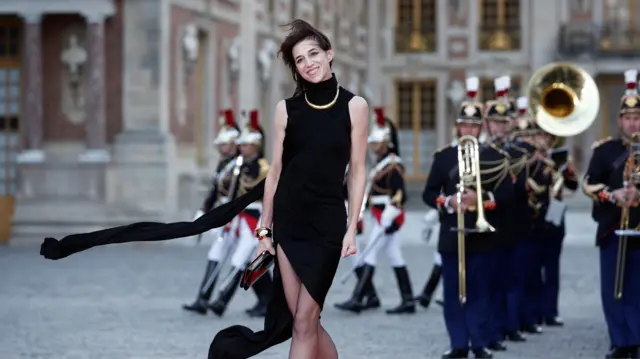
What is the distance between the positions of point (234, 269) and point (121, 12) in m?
12.2

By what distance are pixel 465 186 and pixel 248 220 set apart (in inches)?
143

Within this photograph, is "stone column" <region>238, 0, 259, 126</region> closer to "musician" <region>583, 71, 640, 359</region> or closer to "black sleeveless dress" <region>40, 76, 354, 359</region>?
"musician" <region>583, 71, 640, 359</region>

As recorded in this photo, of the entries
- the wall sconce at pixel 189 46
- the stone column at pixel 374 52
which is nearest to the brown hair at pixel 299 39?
the wall sconce at pixel 189 46

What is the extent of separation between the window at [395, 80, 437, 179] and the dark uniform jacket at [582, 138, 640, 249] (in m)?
33.4

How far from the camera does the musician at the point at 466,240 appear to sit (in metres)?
10.6

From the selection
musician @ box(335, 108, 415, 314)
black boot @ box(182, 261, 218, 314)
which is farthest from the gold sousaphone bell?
black boot @ box(182, 261, 218, 314)

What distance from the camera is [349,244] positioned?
6.91 m

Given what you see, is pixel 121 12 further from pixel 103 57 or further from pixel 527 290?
pixel 527 290

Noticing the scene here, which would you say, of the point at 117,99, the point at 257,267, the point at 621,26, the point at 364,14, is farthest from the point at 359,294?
the point at 364,14

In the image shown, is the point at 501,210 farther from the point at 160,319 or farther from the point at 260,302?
the point at 160,319

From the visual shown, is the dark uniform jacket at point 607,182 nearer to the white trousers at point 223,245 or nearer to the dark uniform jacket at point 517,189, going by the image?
the dark uniform jacket at point 517,189

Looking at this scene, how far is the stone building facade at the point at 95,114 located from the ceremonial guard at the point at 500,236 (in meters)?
13.5

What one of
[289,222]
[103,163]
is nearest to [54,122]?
[103,163]

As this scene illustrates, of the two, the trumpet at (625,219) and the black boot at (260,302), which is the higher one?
the trumpet at (625,219)
